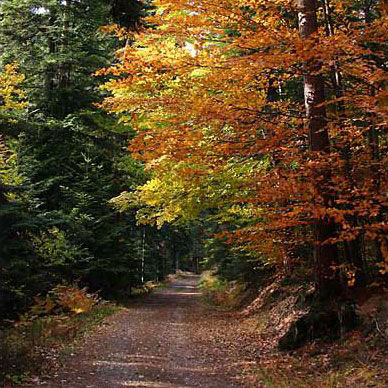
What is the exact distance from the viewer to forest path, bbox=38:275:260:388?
25.0 feet

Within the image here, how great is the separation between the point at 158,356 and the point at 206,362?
3.83ft

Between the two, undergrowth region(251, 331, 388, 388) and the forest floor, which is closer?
undergrowth region(251, 331, 388, 388)

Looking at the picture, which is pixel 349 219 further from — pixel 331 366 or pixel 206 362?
pixel 206 362

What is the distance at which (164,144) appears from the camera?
29.2 feet

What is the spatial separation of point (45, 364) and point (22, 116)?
1384 cm

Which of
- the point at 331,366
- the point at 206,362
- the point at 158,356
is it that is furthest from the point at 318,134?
the point at 158,356

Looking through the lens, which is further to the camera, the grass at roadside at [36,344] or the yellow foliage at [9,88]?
the yellow foliage at [9,88]

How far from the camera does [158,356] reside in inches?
382

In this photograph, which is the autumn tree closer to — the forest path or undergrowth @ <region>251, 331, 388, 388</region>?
undergrowth @ <region>251, 331, 388, 388</region>

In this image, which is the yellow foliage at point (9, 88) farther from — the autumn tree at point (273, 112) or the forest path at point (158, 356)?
the forest path at point (158, 356)

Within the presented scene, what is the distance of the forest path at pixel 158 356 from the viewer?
7616mm

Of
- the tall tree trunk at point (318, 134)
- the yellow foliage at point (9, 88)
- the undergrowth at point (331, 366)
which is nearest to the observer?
the undergrowth at point (331, 366)

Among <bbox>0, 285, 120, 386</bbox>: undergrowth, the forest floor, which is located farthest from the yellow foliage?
the forest floor

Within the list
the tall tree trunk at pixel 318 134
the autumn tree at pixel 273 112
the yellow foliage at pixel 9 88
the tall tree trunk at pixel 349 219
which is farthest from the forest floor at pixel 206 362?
the yellow foliage at pixel 9 88
